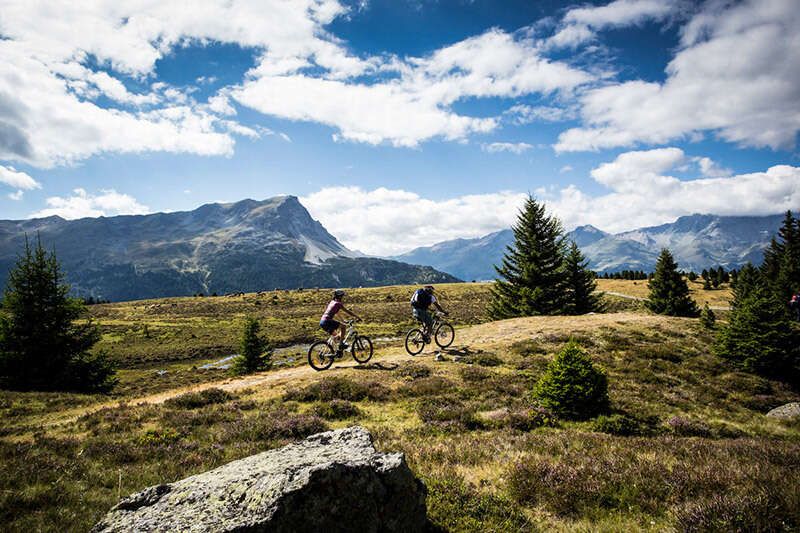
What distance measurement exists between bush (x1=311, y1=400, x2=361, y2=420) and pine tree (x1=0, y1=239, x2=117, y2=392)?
65.4ft

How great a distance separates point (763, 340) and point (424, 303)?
1748cm

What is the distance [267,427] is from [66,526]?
5833mm

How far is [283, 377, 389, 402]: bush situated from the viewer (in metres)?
15.2

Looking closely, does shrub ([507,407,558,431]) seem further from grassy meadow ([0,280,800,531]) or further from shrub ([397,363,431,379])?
shrub ([397,363,431,379])

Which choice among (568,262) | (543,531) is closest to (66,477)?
(543,531)

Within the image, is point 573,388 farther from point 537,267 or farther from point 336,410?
point 537,267

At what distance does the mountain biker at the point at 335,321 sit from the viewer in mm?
17298

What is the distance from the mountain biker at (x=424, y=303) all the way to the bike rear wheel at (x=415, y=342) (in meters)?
1.15

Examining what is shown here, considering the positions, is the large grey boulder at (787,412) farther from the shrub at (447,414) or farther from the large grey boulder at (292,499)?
the large grey boulder at (292,499)

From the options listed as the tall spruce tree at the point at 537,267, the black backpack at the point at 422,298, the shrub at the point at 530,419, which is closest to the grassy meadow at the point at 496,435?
the shrub at the point at 530,419

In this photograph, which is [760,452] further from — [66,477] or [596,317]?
[596,317]

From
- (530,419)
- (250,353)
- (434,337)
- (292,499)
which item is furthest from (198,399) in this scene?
(250,353)

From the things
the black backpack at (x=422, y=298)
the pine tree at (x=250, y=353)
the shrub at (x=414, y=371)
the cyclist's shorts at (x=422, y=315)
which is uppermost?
the black backpack at (x=422, y=298)

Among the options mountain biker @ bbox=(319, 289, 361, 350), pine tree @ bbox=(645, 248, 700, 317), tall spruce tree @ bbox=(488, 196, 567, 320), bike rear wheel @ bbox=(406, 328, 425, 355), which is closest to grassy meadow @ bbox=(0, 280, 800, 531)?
bike rear wheel @ bbox=(406, 328, 425, 355)
